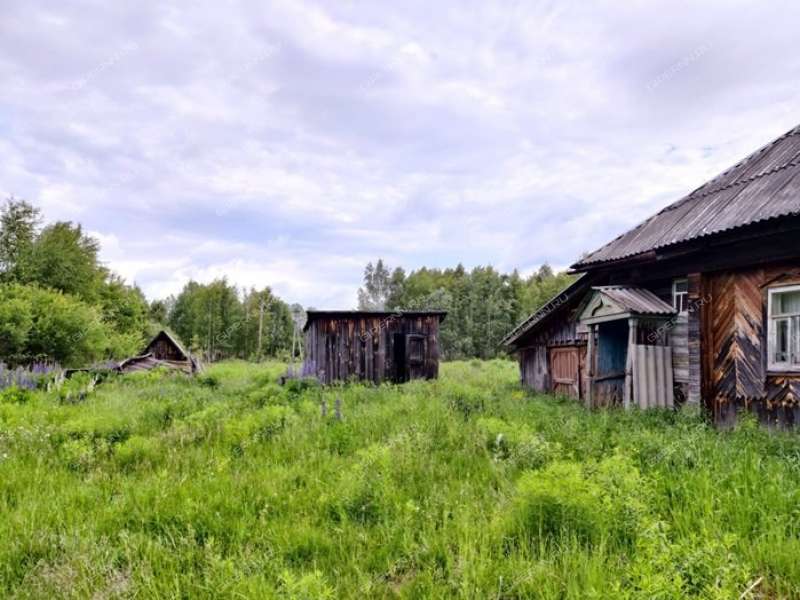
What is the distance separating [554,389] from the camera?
15.1 meters

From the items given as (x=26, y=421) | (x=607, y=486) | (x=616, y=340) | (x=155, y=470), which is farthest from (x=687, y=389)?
(x=26, y=421)

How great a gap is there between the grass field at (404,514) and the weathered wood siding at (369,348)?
37.7ft

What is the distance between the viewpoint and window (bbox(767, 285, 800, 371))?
758cm

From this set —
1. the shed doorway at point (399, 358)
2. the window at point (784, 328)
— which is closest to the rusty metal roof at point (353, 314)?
the shed doorway at point (399, 358)

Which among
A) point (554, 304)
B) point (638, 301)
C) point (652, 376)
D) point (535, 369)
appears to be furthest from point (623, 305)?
point (535, 369)

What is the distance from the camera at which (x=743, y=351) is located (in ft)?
27.1

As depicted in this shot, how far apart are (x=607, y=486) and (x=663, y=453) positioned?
1.72 m

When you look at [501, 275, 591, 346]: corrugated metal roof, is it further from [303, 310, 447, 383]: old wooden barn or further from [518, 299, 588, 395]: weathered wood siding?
[303, 310, 447, 383]: old wooden barn

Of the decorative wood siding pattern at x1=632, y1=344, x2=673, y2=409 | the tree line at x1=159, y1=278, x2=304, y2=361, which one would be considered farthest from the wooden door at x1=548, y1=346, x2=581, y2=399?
the tree line at x1=159, y1=278, x2=304, y2=361

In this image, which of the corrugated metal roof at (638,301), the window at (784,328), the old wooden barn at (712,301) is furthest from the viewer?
the corrugated metal roof at (638,301)

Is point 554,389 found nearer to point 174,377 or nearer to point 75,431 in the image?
point 75,431

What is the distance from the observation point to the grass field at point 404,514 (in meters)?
3.15

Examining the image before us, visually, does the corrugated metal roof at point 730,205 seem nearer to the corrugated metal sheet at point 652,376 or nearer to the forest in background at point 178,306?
the corrugated metal sheet at point 652,376

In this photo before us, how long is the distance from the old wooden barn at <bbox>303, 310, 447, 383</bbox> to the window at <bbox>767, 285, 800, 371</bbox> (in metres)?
12.7
